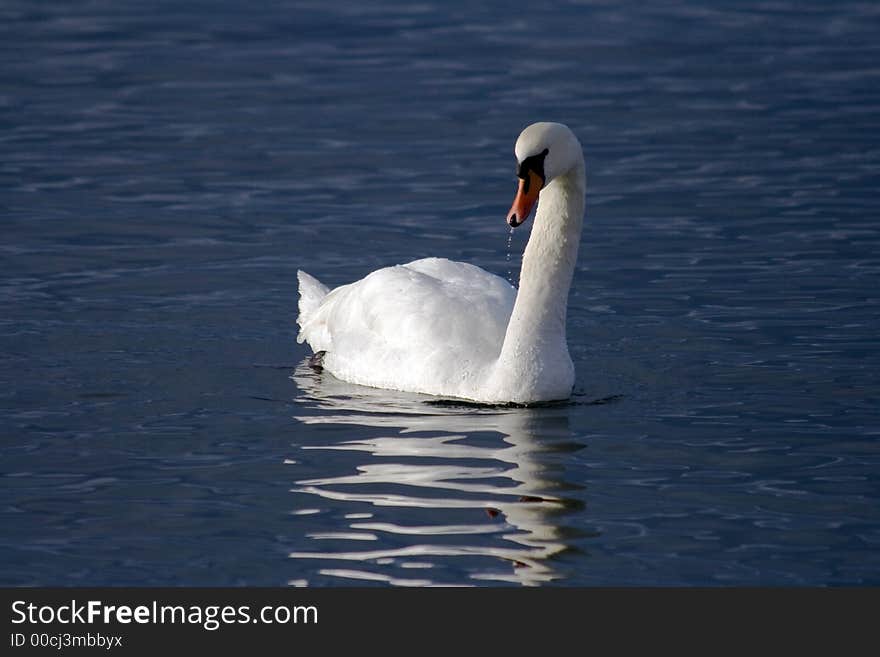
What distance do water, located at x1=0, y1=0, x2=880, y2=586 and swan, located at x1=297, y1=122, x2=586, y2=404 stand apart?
10.3 inches

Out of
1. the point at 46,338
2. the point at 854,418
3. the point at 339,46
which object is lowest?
the point at 854,418

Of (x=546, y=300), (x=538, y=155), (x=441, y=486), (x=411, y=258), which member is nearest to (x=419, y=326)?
(x=546, y=300)

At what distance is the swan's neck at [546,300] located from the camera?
12.3m

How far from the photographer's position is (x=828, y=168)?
65.7 feet

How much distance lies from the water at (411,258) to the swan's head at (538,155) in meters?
1.54

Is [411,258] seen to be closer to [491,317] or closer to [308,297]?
[308,297]

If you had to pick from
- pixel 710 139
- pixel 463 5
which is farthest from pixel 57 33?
pixel 710 139

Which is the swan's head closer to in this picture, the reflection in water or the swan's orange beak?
the swan's orange beak

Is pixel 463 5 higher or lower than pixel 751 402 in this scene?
higher

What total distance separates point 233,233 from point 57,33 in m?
13.5

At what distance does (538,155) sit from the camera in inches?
466

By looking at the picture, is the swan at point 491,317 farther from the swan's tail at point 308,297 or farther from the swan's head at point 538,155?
the swan's tail at point 308,297

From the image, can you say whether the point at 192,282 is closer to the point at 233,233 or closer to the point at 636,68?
the point at 233,233

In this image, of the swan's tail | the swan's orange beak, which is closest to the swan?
the swan's orange beak
